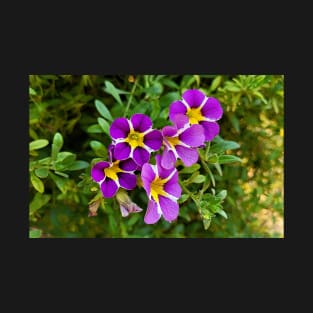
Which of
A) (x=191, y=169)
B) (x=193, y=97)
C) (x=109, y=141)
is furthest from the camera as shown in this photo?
(x=109, y=141)

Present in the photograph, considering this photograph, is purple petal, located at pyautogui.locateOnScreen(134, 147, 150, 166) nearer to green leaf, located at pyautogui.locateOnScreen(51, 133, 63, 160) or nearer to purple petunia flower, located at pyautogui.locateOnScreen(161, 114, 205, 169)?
purple petunia flower, located at pyautogui.locateOnScreen(161, 114, 205, 169)

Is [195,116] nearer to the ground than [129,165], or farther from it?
farther from it

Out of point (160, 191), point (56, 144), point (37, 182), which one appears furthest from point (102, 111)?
point (160, 191)

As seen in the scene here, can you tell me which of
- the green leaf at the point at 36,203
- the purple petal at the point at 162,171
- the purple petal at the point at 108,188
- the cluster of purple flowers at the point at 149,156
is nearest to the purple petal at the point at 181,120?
the cluster of purple flowers at the point at 149,156

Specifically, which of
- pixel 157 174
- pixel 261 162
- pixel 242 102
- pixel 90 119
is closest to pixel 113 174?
pixel 157 174

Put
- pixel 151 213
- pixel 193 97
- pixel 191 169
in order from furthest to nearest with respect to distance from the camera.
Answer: pixel 191 169 → pixel 193 97 → pixel 151 213

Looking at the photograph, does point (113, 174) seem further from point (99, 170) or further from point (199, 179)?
point (199, 179)

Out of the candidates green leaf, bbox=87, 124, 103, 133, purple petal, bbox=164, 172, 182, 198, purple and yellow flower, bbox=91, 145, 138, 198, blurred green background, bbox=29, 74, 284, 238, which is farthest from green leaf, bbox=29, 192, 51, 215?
purple petal, bbox=164, 172, 182, 198
